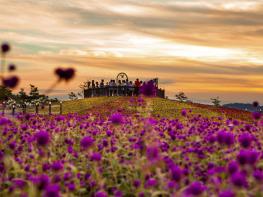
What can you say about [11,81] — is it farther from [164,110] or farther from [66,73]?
[164,110]

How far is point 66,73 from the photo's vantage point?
15.7 ft

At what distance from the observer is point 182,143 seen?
9.44m

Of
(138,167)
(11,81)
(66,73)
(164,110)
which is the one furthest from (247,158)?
(164,110)

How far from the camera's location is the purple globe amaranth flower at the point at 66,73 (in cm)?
475

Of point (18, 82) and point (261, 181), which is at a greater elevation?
point (18, 82)

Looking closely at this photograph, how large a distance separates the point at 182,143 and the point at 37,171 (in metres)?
3.48

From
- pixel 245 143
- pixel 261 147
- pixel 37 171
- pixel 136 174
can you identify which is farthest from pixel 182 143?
pixel 245 143

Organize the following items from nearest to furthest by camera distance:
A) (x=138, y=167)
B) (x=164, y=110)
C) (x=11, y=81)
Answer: (x=11, y=81) → (x=138, y=167) → (x=164, y=110)

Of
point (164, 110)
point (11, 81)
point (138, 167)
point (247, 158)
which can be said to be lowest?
point (164, 110)

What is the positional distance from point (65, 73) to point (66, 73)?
0.04 ft

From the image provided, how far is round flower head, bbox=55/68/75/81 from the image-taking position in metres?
4.75

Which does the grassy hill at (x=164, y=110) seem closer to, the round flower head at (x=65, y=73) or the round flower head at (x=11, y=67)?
the round flower head at (x=11, y=67)

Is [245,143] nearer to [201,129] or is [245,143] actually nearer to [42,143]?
[42,143]

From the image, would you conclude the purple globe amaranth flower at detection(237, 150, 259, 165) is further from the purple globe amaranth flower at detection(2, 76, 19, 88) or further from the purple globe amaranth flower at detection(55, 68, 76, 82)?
the purple globe amaranth flower at detection(2, 76, 19, 88)
